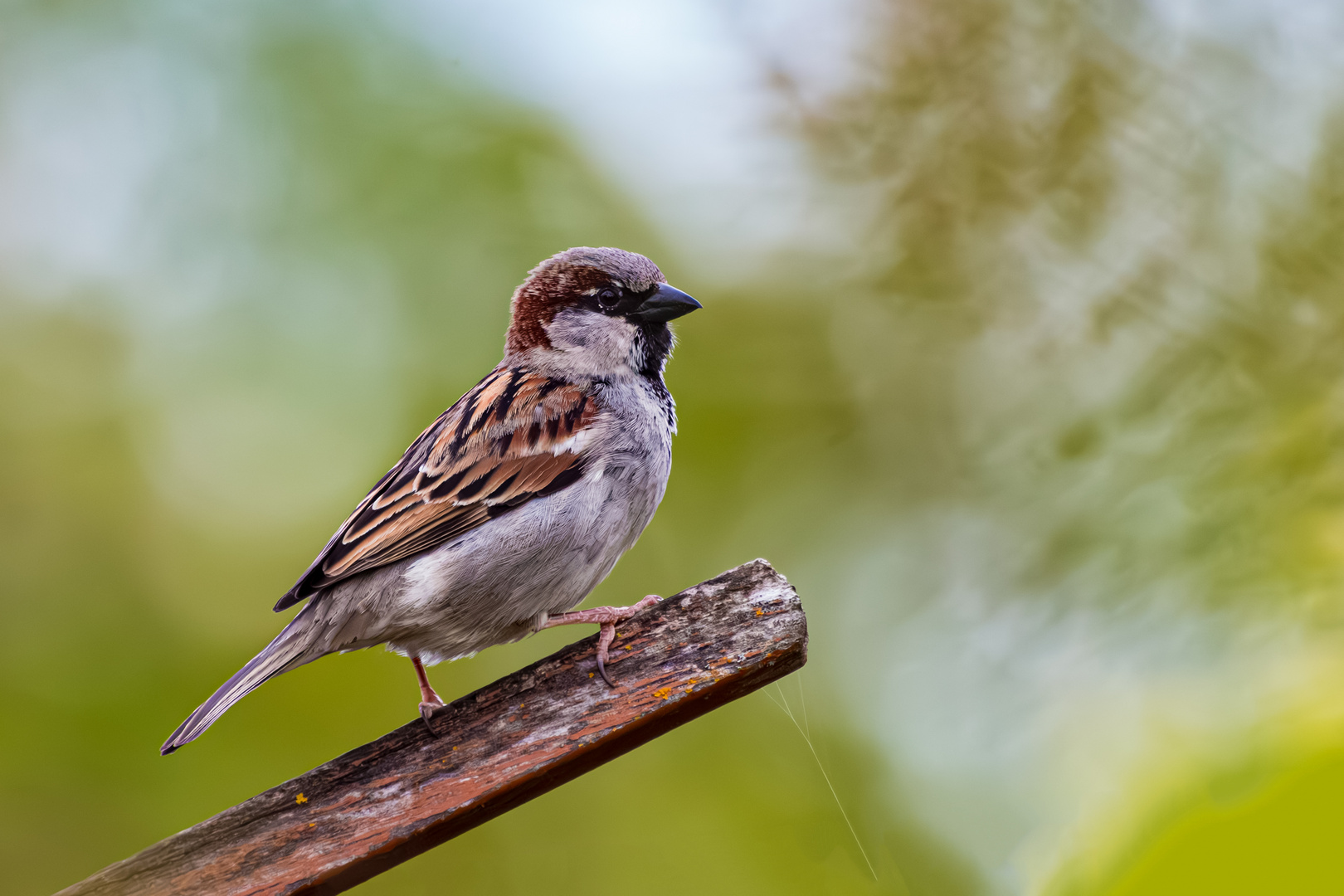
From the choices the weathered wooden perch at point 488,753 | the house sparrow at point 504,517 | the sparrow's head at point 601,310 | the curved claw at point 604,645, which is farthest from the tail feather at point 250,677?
the sparrow's head at point 601,310

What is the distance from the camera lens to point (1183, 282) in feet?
10.8

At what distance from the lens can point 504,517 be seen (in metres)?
2.28

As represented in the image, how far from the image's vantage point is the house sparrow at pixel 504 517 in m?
2.16

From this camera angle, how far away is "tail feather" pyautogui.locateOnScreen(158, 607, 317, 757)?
5.89 ft

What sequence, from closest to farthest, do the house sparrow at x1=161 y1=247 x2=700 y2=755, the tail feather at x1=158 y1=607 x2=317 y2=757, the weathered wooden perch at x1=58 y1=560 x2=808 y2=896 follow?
the weathered wooden perch at x1=58 y1=560 x2=808 y2=896
the tail feather at x1=158 y1=607 x2=317 y2=757
the house sparrow at x1=161 y1=247 x2=700 y2=755

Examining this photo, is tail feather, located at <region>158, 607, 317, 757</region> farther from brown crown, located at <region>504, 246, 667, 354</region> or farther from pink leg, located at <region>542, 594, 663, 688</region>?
brown crown, located at <region>504, 246, 667, 354</region>

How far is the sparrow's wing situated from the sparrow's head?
0.17 m

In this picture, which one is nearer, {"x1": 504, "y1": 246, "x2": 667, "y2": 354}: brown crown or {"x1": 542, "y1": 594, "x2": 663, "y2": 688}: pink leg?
{"x1": 542, "y1": 594, "x2": 663, "y2": 688}: pink leg

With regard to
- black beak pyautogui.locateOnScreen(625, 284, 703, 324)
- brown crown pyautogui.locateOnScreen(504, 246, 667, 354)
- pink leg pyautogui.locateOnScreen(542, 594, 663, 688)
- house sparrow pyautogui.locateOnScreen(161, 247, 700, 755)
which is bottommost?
pink leg pyautogui.locateOnScreen(542, 594, 663, 688)

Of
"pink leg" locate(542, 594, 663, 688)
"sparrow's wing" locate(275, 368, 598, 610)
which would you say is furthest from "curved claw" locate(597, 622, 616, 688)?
"sparrow's wing" locate(275, 368, 598, 610)

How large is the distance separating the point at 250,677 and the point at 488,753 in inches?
22.2

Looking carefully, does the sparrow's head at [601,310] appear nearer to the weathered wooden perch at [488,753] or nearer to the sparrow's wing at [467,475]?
the sparrow's wing at [467,475]

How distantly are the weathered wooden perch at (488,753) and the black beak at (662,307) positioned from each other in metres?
1.05

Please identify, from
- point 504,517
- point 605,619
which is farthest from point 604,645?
point 504,517
